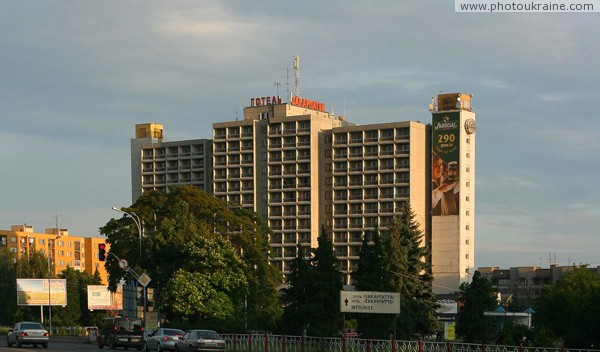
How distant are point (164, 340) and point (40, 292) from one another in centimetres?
8198

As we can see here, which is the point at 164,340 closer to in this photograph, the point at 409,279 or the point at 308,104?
the point at 409,279

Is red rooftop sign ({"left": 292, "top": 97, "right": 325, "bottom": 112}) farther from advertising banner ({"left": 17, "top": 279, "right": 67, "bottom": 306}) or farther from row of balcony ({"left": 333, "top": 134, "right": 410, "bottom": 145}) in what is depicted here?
advertising banner ({"left": 17, "top": 279, "right": 67, "bottom": 306})

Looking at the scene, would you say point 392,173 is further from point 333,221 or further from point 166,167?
point 166,167

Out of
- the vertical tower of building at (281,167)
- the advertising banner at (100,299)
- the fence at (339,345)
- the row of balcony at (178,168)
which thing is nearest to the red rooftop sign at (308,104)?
the vertical tower of building at (281,167)

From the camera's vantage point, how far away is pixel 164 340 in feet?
188

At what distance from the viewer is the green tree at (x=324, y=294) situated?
63.5 metres

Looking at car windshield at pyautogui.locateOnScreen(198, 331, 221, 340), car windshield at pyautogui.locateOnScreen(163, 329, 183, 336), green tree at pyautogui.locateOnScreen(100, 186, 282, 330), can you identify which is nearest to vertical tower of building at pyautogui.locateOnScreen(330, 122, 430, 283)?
green tree at pyautogui.locateOnScreen(100, 186, 282, 330)

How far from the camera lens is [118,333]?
6850 centimetres

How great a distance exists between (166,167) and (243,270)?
366ft

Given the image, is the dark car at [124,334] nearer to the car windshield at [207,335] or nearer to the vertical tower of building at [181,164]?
the car windshield at [207,335]

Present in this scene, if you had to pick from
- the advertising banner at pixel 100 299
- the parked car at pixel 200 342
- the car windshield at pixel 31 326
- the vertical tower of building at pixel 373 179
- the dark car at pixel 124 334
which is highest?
the vertical tower of building at pixel 373 179

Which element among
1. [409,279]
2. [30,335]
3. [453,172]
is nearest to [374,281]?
[409,279]

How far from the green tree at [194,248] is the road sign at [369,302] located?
791 inches

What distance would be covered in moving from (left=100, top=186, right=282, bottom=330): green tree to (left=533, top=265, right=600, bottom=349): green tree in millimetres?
19343
